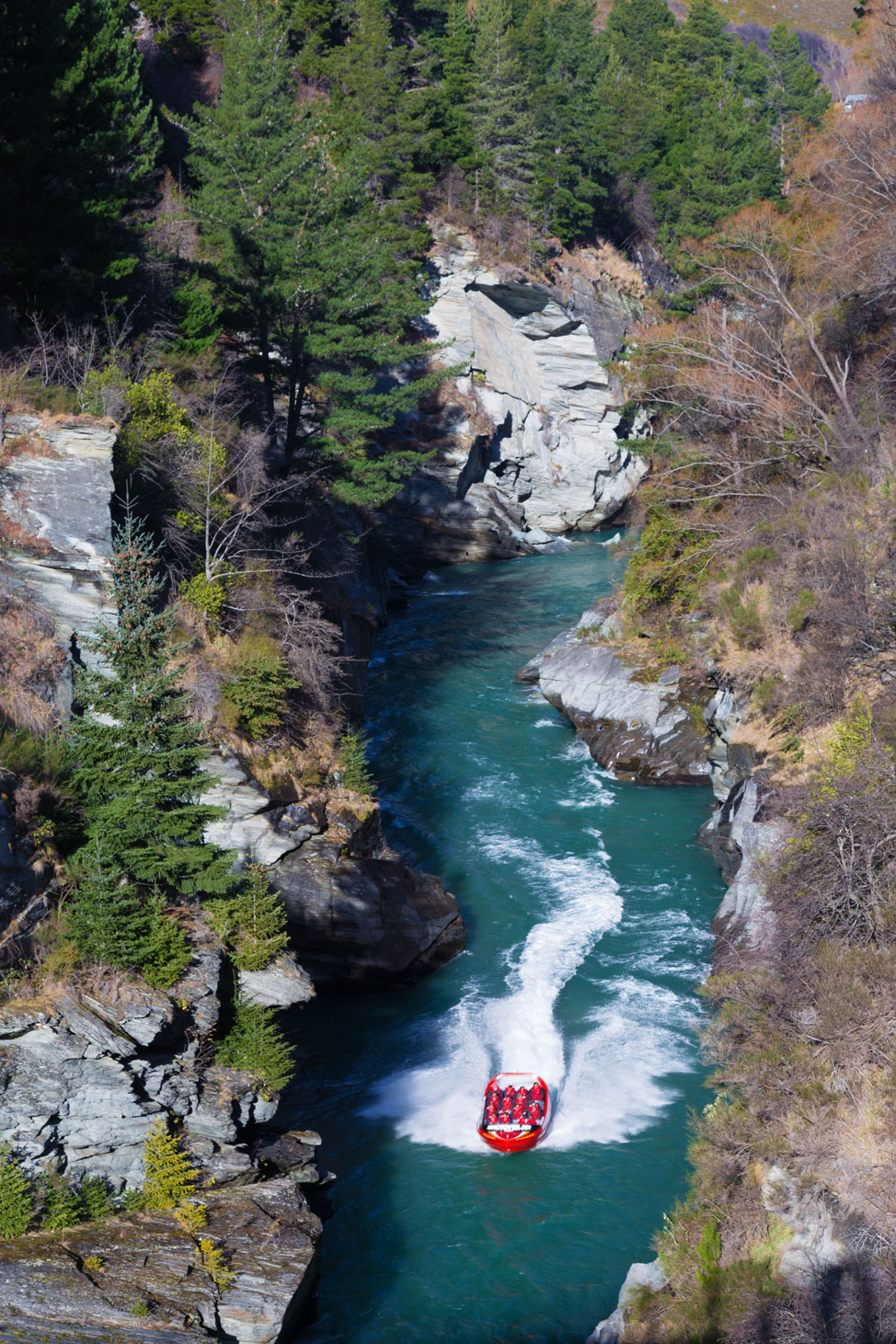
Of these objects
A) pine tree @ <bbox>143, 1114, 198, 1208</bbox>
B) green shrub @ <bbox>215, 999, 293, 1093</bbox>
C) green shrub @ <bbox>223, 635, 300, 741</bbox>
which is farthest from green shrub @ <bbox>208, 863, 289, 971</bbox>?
green shrub @ <bbox>223, 635, 300, 741</bbox>

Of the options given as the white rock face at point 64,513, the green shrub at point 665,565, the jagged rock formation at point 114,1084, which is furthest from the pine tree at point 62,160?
the green shrub at point 665,565

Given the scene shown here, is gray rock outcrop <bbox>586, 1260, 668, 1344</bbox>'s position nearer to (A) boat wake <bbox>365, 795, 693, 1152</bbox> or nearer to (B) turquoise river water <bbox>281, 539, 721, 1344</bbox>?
(B) turquoise river water <bbox>281, 539, 721, 1344</bbox>

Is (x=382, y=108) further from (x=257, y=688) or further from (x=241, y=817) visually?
(x=241, y=817)

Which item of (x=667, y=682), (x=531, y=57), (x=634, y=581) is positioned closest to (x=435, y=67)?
(x=531, y=57)

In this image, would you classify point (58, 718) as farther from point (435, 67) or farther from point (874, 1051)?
point (435, 67)

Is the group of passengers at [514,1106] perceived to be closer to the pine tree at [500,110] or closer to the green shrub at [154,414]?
the green shrub at [154,414]
